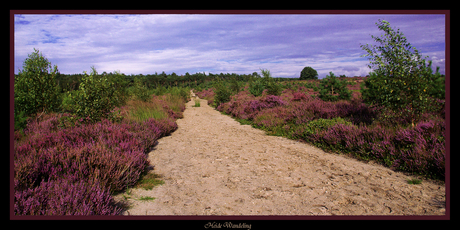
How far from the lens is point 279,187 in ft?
13.1

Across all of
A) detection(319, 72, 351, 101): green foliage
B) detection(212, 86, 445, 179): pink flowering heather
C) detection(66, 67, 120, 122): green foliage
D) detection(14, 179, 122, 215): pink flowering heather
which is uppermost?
detection(319, 72, 351, 101): green foliage

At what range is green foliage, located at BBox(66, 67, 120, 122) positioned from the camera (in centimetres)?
700

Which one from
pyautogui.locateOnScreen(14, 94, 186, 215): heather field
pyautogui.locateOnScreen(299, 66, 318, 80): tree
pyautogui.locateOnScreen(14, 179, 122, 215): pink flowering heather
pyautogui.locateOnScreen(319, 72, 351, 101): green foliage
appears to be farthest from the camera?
pyautogui.locateOnScreen(299, 66, 318, 80): tree

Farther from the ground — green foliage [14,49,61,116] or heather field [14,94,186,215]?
green foliage [14,49,61,116]

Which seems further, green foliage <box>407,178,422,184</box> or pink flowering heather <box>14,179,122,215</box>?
green foliage <box>407,178,422,184</box>

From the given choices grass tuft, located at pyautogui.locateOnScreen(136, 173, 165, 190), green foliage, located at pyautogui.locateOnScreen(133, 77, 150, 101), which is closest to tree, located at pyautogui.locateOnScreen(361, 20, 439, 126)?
grass tuft, located at pyautogui.locateOnScreen(136, 173, 165, 190)

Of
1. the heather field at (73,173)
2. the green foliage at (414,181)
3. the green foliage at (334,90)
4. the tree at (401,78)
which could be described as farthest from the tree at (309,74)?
the heather field at (73,173)

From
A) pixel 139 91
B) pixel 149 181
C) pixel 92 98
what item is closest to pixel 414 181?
pixel 149 181

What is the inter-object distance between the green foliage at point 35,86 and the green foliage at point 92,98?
132 inches

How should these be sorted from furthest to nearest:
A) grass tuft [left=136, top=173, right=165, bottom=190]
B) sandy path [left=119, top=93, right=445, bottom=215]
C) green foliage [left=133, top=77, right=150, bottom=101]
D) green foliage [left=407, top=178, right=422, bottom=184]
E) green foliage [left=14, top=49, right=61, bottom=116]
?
1. green foliage [left=133, top=77, right=150, bottom=101]
2. green foliage [left=14, top=49, right=61, bottom=116]
3. grass tuft [left=136, top=173, right=165, bottom=190]
4. green foliage [left=407, top=178, right=422, bottom=184]
5. sandy path [left=119, top=93, right=445, bottom=215]

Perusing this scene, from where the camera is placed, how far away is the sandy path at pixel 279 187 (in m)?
3.16

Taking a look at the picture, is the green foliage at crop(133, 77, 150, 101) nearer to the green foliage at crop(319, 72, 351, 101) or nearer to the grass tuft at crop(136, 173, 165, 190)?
the green foliage at crop(319, 72, 351, 101)

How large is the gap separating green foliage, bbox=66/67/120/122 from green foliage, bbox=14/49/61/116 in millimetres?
3341
